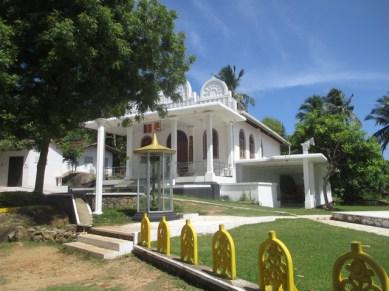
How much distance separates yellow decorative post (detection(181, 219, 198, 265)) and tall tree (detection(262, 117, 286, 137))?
146ft

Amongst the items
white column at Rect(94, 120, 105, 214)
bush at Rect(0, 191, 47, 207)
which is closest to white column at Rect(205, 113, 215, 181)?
white column at Rect(94, 120, 105, 214)

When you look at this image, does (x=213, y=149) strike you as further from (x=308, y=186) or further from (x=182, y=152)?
(x=308, y=186)

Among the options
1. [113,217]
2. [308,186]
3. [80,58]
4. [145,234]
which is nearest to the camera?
[145,234]

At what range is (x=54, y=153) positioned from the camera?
29250mm

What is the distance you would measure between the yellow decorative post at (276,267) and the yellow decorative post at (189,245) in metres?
1.78

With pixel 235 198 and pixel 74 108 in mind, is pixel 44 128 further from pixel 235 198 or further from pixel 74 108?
pixel 235 198

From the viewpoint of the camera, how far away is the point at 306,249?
23.6 ft

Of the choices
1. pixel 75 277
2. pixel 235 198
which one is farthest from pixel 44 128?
pixel 235 198

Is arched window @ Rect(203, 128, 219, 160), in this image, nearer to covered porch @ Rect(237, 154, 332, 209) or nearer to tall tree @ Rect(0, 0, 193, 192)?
covered porch @ Rect(237, 154, 332, 209)

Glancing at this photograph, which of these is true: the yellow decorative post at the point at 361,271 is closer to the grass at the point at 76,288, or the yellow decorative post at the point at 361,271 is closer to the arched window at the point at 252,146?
the grass at the point at 76,288

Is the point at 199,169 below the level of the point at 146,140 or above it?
below

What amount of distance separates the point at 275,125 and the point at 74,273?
4514 centimetres

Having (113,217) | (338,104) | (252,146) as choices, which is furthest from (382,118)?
(113,217)

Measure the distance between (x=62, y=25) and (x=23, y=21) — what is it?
6.09ft
